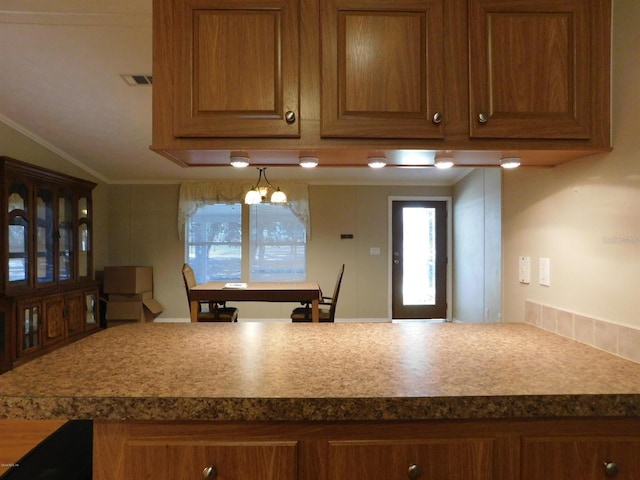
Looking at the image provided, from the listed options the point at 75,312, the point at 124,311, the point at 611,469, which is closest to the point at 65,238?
the point at 75,312

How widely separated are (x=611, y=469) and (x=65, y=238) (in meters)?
5.21

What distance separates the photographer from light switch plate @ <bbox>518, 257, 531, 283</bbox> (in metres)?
1.52

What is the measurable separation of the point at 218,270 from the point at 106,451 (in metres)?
4.81

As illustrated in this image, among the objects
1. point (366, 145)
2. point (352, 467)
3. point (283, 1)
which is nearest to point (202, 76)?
point (283, 1)

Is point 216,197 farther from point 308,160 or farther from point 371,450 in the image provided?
point 371,450

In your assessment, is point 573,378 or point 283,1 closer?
point 573,378

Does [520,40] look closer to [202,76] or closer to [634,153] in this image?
[634,153]

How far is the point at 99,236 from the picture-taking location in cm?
532

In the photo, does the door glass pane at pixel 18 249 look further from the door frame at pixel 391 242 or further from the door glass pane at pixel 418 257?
the door glass pane at pixel 418 257

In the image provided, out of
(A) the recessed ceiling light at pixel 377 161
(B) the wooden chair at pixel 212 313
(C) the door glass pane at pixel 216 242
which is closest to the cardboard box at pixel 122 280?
(C) the door glass pane at pixel 216 242

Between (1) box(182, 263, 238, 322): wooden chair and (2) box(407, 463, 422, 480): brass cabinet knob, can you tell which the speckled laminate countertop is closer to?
(2) box(407, 463, 422, 480): brass cabinet knob

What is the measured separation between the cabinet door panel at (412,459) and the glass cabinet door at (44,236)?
4.38 m

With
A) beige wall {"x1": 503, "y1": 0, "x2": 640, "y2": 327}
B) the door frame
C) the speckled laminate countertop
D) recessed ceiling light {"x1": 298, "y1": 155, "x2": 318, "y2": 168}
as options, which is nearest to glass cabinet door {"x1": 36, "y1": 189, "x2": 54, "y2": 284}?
the speckled laminate countertop

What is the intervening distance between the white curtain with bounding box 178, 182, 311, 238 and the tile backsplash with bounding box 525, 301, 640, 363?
4130 mm
